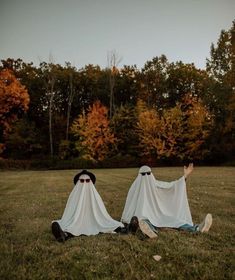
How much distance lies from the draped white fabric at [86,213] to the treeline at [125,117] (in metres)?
38.2

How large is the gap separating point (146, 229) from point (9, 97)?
48075 mm

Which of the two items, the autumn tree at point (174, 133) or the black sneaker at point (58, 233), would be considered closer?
the black sneaker at point (58, 233)

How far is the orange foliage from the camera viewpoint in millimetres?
52094

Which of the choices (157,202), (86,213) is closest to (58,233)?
(86,213)

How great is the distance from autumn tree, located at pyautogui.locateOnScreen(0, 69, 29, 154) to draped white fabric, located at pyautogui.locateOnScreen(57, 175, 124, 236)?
45739 mm

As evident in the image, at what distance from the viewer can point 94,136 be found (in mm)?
49625

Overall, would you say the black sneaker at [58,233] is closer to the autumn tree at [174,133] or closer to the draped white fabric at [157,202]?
the draped white fabric at [157,202]

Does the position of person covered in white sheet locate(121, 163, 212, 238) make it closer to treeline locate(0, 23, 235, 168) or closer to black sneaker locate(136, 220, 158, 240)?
black sneaker locate(136, 220, 158, 240)

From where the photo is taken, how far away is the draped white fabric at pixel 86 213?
29.9 ft

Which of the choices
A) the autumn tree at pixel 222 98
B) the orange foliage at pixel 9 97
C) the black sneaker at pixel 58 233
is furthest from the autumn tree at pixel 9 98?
the black sneaker at pixel 58 233

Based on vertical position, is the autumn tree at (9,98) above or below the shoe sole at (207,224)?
above

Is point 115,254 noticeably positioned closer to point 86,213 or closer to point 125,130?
point 86,213

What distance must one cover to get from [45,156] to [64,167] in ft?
15.2

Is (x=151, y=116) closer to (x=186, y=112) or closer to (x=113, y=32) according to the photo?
(x=186, y=112)
